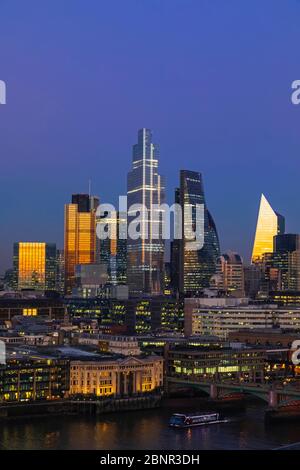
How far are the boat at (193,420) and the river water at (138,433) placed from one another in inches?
6.1

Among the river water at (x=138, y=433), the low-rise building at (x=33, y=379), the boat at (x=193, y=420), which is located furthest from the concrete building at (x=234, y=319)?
the boat at (x=193, y=420)

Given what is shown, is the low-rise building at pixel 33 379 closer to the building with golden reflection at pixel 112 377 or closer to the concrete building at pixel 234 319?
the building with golden reflection at pixel 112 377

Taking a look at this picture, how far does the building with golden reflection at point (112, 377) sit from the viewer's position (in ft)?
56.0

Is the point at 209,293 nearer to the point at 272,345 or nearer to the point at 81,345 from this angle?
the point at 272,345

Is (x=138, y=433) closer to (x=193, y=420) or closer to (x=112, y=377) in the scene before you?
(x=193, y=420)

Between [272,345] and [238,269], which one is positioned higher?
[238,269]

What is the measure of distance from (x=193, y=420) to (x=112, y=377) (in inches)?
124

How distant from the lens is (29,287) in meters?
56.9

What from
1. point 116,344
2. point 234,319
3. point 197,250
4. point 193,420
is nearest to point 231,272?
point 197,250

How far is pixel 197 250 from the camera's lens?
5419cm

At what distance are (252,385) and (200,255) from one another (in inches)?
1457

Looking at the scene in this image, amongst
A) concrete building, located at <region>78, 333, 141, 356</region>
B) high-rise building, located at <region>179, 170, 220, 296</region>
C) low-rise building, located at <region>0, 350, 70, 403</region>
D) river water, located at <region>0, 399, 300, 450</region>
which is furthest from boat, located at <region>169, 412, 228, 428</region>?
high-rise building, located at <region>179, 170, 220, 296</region>
